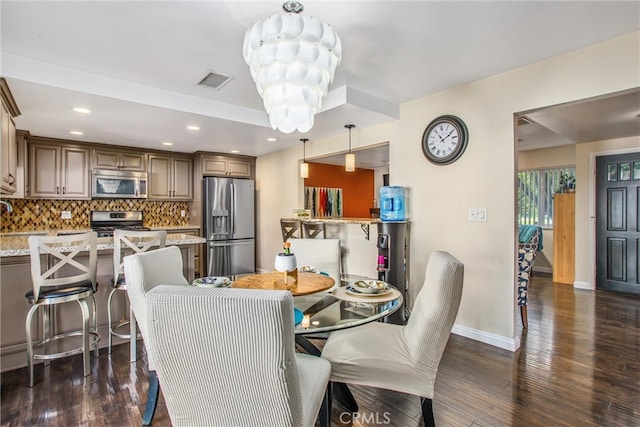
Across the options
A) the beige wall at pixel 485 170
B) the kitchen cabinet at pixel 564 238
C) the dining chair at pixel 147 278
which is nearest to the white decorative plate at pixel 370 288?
the dining chair at pixel 147 278

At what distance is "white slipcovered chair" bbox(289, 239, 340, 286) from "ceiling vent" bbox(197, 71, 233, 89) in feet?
5.29

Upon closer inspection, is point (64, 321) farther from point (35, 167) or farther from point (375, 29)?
point (375, 29)

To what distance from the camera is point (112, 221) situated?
4.94 metres

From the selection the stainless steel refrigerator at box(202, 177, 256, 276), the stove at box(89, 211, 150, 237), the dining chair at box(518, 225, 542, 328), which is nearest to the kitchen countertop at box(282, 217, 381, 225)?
the stainless steel refrigerator at box(202, 177, 256, 276)

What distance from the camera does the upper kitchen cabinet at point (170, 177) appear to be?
5.24 m

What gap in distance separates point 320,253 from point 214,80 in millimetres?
1855

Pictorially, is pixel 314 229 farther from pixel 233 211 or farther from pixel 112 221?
pixel 112 221

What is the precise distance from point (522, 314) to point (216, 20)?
12.5 ft

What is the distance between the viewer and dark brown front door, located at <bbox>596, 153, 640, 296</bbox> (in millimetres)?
4562

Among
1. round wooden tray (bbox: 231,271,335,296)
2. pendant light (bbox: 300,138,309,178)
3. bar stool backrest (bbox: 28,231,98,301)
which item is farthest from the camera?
pendant light (bbox: 300,138,309,178)

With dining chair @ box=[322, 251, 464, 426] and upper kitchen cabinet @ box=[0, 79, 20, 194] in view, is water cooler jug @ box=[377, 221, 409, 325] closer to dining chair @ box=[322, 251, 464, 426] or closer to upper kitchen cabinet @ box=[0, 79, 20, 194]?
dining chair @ box=[322, 251, 464, 426]

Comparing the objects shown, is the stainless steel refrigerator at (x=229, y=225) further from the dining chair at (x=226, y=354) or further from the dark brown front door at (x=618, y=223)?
the dark brown front door at (x=618, y=223)

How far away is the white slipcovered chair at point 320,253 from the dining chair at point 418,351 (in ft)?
4.04

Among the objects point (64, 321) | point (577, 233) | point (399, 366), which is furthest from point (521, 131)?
point (64, 321)
